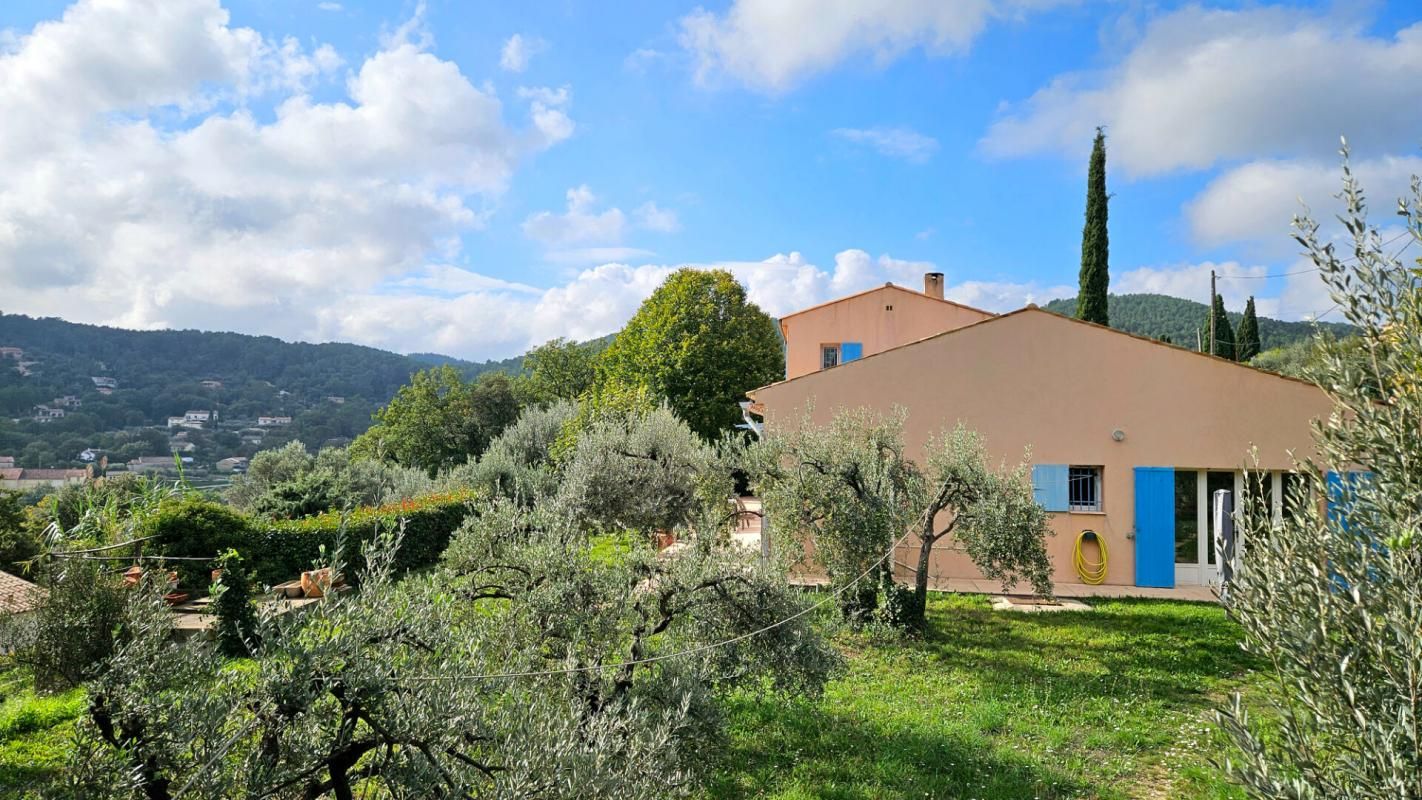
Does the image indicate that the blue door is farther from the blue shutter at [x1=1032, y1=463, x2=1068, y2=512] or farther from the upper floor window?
the blue shutter at [x1=1032, y1=463, x2=1068, y2=512]

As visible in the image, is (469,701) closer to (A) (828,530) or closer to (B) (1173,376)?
(A) (828,530)

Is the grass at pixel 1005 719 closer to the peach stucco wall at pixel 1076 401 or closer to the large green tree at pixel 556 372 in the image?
the peach stucco wall at pixel 1076 401

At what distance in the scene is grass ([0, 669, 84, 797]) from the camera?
662cm

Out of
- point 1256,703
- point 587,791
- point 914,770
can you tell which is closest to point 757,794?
point 914,770

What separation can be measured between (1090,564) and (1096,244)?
1644 centimetres

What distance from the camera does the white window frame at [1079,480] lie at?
49.7 feet

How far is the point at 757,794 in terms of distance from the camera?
6.42 meters

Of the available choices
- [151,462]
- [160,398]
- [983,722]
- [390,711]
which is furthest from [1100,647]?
[160,398]

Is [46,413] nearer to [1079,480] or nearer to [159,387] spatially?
[159,387]

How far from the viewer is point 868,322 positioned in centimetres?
2328

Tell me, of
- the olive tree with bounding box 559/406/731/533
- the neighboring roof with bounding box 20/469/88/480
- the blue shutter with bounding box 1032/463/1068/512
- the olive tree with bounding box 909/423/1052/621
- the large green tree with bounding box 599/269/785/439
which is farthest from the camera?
the large green tree with bounding box 599/269/785/439

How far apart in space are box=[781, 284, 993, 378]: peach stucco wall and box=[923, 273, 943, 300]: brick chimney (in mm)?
1507

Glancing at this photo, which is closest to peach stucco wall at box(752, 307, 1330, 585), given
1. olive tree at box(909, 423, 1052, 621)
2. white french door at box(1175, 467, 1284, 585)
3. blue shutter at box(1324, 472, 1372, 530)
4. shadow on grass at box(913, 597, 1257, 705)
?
white french door at box(1175, 467, 1284, 585)

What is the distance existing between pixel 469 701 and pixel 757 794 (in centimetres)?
375
